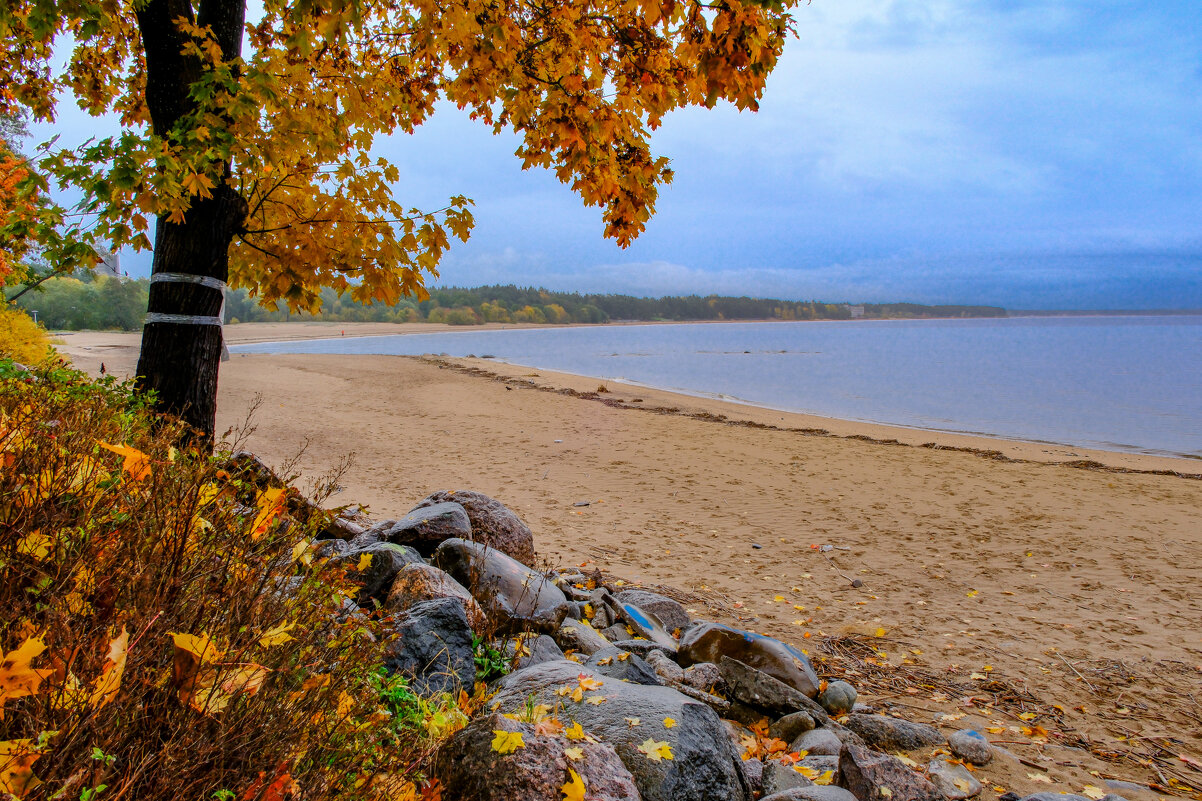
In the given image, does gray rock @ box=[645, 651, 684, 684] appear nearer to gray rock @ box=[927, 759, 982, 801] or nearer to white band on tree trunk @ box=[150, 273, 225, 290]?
gray rock @ box=[927, 759, 982, 801]

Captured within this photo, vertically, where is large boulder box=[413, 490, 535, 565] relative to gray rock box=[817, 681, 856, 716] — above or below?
above

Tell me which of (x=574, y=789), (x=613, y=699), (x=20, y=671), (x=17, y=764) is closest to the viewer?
(x=17, y=764)

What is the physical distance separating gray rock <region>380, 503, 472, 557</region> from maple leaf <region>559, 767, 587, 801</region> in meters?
2.73

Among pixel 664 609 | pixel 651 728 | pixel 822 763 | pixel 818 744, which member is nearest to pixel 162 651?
pixel 651 728

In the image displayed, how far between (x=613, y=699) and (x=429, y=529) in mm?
2480

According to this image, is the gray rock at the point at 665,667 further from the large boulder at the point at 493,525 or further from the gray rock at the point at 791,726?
the large boulder at the point at 493,525

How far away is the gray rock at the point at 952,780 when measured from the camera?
314cm

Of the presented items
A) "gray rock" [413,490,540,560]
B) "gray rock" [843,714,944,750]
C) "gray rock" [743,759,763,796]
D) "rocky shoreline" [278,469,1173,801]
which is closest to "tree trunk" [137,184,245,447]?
"rocky shoreline" [278,469,1173,801]

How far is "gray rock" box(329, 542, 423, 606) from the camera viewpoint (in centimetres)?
376

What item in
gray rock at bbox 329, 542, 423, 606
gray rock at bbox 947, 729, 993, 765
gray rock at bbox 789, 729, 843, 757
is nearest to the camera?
gray rock at bbox 789, 729, 843, 757

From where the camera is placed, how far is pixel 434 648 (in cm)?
305

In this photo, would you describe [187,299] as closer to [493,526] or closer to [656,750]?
[493,526]

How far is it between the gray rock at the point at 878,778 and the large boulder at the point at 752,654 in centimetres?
127

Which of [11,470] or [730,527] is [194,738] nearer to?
[11,470]
